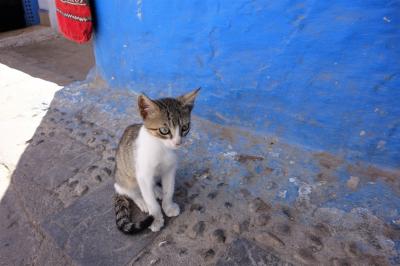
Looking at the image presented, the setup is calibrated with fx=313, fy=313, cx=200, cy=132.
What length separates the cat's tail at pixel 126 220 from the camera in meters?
2.18

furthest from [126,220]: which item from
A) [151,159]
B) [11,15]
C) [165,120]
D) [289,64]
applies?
[11,15]

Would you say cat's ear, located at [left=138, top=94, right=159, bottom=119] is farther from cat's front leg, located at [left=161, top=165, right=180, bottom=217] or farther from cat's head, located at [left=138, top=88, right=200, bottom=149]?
cat's front leg, located at [left=161, top=165, right=180, bottom=217]

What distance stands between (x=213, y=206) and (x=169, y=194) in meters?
0.36

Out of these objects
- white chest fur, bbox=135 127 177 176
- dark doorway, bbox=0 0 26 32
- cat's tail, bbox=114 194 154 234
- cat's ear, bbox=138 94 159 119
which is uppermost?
cat's ear, bbox=138 94 159 119

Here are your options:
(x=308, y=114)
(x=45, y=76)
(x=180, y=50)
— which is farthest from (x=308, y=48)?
(x=45, y=76)

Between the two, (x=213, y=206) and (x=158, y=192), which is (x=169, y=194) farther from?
(x=213, y=206)

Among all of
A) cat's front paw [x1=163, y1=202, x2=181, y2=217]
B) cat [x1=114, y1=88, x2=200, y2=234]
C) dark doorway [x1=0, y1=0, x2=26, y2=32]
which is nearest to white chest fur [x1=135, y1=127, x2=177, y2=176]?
cat [x1=114, y1=88, x2=200, y2=234]

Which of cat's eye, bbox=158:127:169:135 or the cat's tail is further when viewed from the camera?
the cat's tail

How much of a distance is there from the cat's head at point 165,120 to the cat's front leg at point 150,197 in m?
0.29

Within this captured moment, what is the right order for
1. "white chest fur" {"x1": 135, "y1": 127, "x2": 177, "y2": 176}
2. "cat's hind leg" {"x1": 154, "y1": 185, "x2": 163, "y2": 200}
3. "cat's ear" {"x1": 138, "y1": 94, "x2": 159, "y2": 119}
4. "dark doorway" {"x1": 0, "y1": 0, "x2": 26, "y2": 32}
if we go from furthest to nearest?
"dark doorway" {"x1": 0, "y1": 0, "x2": 26, "y2": 32} < "cat's hind leg" {"x1": 154, "y1": 185, "x2": 163, "y2": 200} < "white chest fur" {"x1": 135, "y1": 127, "x2": 177, "y2": 176} < "cat's ear" {"x1": 138, "y1": 94, "x2": 159, "y2": 119}

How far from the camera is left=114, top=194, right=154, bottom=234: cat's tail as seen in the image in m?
2.18

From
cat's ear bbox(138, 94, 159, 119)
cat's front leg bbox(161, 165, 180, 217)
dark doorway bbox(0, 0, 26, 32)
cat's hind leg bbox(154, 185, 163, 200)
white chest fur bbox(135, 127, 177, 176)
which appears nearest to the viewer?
cat's ear bbox(138, 94, 159, 119)

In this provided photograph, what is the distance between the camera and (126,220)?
2252 millimetres

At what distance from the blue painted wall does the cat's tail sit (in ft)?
4.45
